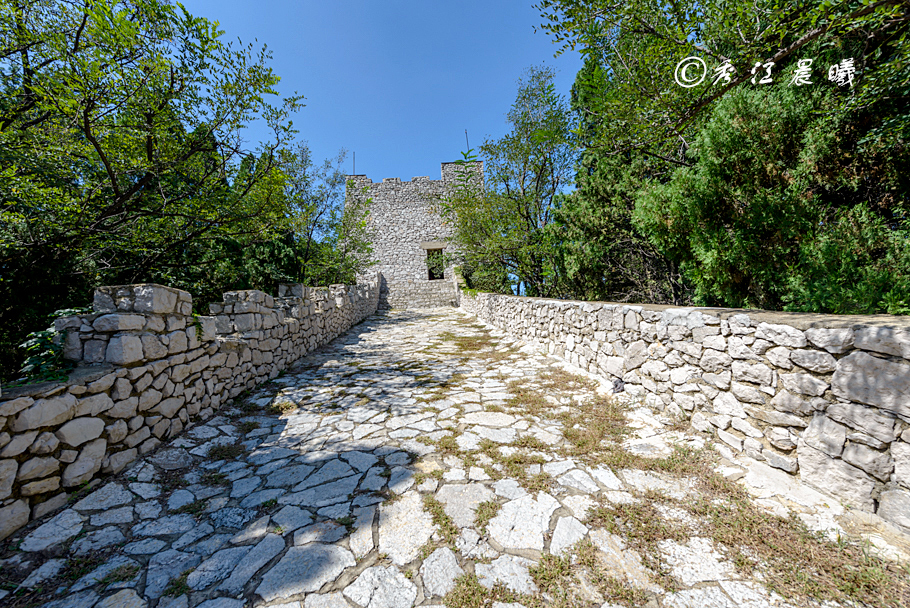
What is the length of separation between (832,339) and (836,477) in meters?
0.76

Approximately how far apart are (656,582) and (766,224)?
328 centimetres

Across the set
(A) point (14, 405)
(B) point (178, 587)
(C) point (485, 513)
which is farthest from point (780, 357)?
(A) point (14, 405)

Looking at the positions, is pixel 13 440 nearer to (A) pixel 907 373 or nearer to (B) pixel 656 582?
(B) pixel 656 582

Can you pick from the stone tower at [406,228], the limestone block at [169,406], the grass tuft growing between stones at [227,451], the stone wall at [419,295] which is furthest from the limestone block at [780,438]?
the stone tower at [406,228]

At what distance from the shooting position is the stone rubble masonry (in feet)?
6.10

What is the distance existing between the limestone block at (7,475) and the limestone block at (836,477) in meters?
4.50

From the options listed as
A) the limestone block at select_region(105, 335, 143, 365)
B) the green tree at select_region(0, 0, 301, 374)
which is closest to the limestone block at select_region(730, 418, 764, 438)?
the limestone block at select_region(105, 335, 143, 365)

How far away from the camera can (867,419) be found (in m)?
1.70

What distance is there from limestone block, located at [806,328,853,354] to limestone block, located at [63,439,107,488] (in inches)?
182

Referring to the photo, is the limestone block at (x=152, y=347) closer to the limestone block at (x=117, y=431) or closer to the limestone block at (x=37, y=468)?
the limestone block at (x=117, y=431)

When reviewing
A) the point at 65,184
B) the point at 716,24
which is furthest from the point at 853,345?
the point at 65,184

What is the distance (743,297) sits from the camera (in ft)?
11.4

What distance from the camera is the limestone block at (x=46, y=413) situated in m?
1.84

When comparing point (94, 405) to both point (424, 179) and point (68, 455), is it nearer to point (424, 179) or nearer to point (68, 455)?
point (68, 455)
